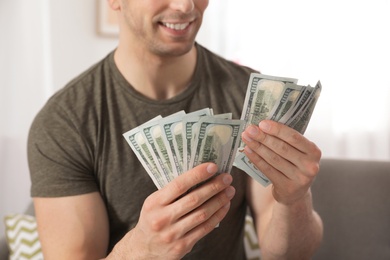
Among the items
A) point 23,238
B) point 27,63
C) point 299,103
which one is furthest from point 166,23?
point 27,63

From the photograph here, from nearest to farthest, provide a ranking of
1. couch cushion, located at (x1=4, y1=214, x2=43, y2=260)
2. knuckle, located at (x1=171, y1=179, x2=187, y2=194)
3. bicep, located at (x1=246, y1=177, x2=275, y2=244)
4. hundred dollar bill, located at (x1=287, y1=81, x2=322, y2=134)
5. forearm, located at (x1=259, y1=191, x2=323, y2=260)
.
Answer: knuckle, located at (x1=171, y1=179, x2=187, y2=194), hundred dollar bill, located at (x1=287, y1=81, x2=322, y2=134), forearm, located at (x1=259, y1=191, x2=323, y2=260), bicep, located at (x1=246, y1=177, x2=275, y2=244), couch cushion, located at (x1=4, y1=214, x2=43, y2=260)

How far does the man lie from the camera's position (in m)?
1.58

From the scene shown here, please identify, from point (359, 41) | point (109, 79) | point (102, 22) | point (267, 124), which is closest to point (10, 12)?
point (102, 22)

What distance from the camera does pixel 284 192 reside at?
1.41m

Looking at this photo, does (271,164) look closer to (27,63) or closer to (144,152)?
(144,152)

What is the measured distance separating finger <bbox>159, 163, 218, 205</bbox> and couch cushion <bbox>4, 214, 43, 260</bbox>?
113cm

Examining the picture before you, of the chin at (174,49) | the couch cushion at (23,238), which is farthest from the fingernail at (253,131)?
the couch cushion at (23,238)

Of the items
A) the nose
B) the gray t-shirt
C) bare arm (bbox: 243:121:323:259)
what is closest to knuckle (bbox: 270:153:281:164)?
bare arm (bbox: 243:121:323:259)

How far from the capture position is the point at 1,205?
124 inches

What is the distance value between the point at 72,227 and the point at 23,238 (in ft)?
2.37

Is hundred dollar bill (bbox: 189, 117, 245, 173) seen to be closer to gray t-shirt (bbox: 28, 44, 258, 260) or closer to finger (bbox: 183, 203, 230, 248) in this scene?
finger (bbox: 183, 203, 230, 248)

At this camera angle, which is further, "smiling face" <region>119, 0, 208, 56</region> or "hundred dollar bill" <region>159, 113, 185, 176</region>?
"smiling face" <region>119, 0, 208, 56</region>

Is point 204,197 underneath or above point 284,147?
underneath

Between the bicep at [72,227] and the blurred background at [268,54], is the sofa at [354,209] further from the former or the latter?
the blurred background at [268,54]
